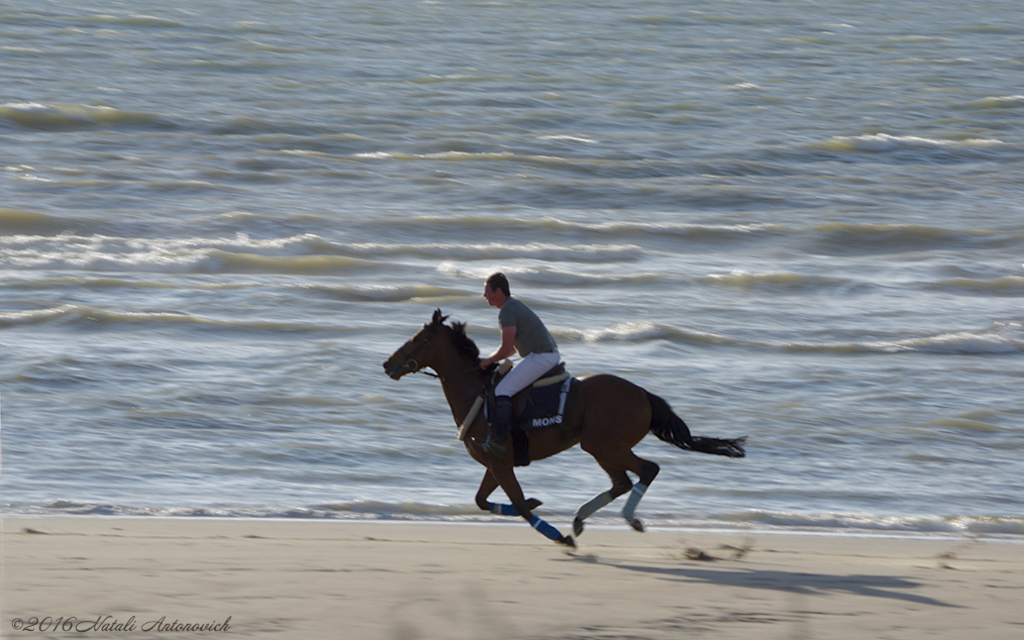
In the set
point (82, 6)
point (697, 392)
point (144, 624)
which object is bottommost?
point (697, 392)

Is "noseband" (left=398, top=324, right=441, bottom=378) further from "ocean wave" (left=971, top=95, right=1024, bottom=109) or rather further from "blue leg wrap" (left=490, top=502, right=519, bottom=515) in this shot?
"ocean wave" (left=971, top=95, right=1024, bottom=109)

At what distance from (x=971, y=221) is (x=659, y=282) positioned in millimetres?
9111

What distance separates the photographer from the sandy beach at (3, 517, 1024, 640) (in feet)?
19.1

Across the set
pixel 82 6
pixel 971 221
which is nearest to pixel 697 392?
pixel 971 221

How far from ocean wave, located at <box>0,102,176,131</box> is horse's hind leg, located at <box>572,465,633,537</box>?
2417 cm

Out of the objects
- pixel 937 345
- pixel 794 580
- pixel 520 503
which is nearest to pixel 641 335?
pixel 937 345

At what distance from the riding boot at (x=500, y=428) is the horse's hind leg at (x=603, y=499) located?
2.21 feet

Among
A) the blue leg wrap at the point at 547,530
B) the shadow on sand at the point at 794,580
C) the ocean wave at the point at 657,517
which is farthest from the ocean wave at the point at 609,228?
the shadow on sand at the point at 794,580

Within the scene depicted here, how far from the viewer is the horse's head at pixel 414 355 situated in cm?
820

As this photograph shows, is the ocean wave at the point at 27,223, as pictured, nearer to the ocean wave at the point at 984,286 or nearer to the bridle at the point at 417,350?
the bridle at the point at 417,350

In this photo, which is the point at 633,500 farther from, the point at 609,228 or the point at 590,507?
the point at 609,228

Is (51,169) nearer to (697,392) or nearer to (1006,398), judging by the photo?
(697,392)

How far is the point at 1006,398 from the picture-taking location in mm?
13180

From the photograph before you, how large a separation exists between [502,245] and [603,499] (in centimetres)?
1443
